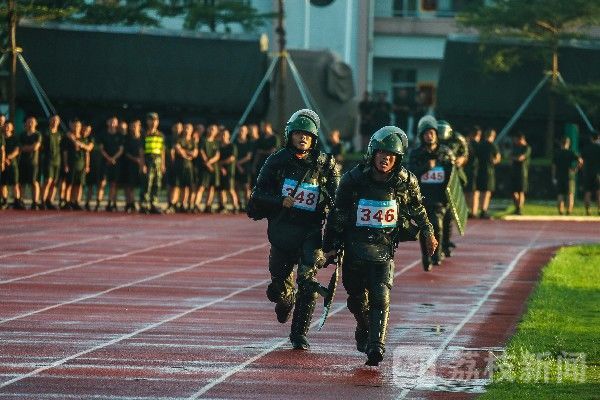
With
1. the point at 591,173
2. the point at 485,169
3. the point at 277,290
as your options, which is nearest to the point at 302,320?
the point at 277,290

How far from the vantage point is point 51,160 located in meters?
35.7

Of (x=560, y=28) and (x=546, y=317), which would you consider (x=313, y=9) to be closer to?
(x=560, y=28)

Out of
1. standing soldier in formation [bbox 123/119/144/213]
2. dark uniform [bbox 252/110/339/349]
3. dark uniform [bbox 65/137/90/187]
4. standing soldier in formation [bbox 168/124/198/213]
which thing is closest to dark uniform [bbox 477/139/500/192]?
standing soldier in formation [bbox 168/124/198/213]

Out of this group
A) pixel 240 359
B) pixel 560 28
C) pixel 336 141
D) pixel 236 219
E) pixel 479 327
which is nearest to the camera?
pixel 240 359

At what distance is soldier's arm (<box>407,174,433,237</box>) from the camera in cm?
1337

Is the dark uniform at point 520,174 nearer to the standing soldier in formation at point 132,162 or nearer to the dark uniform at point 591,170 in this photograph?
the dark uniform at point 591,170

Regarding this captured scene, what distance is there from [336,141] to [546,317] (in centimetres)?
2171

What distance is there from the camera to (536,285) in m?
20.7

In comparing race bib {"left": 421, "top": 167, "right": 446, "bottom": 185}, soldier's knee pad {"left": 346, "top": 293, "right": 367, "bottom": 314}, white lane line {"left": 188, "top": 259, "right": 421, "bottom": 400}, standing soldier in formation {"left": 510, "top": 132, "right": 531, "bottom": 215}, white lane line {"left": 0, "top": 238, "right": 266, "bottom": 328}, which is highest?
soldier's knee pad {"left": 346, "top": 293, "right": 367, "bottom": 314}

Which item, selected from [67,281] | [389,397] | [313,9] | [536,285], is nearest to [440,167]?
[536,285]

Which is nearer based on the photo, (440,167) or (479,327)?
(479,327)

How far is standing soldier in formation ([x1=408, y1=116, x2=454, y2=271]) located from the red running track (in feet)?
2.50

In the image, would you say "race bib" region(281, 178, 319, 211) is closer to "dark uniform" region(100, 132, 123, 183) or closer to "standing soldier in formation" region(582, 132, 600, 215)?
"dark uniform" region(100, 132, 123, 183)

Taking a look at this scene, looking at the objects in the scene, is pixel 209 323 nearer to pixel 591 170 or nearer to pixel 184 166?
pixel 184 166
